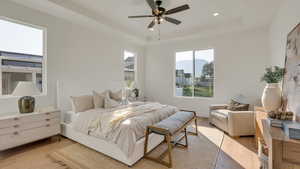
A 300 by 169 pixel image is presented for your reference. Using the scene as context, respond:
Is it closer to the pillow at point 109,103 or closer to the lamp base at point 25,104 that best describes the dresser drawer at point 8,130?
the lamp base at point 25,104

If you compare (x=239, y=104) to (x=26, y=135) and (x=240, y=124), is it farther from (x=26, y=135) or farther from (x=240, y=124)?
(x=26, y=135)

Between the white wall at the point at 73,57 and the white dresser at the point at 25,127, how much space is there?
1.69ft

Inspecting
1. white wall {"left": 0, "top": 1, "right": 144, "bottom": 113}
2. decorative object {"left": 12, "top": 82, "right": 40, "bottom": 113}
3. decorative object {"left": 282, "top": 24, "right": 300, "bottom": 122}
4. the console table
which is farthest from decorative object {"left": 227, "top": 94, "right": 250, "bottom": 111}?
decorative object {"left": 12, "top": 82, "right": 40, "bottom": 113}

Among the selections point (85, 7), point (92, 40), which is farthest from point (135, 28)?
point (85, 7)

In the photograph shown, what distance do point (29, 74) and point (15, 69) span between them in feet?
0.84

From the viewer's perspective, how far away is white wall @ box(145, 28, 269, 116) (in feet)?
14.2

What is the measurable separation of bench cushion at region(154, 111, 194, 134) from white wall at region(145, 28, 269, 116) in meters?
2.28

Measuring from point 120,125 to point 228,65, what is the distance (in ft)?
13.3

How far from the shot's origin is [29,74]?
3246 millimetres

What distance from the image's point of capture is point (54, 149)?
2.82 m

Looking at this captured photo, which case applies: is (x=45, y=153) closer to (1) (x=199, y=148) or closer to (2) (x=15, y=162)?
(2) (x=15, y=162)

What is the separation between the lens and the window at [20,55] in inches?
113

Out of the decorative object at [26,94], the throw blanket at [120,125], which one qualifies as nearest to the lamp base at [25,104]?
the decorative object at [26,94]

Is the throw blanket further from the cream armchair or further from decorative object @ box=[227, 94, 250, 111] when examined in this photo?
decorative object @ box=[227, 94, 250, 111]
